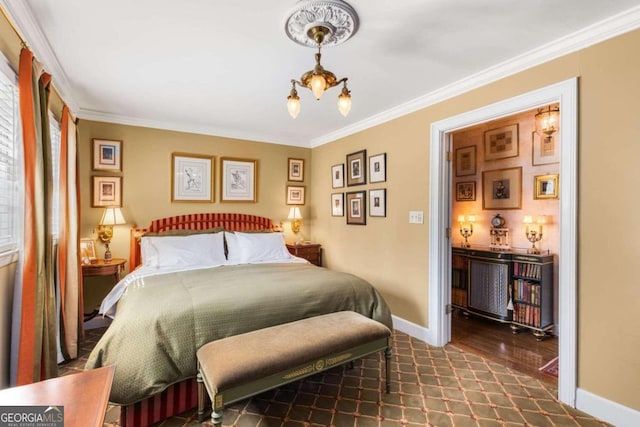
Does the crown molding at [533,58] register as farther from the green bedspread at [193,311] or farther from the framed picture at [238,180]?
the framed picture at [238,180]

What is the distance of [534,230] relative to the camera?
3518mm

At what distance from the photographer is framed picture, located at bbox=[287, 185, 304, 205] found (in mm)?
4888

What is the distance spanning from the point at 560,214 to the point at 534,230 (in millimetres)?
1583

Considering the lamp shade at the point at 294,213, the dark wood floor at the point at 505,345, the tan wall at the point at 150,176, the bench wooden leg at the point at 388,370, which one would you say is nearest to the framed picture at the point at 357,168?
the lamp shade at the point at 294,213

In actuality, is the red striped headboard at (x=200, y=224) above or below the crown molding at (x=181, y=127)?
below

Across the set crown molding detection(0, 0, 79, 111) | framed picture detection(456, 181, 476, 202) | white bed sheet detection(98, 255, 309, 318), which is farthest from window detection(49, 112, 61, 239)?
framed picture detection(456, 181, 476, 202)

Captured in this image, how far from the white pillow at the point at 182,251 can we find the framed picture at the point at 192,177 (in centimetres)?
79

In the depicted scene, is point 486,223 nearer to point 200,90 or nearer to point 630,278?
point 630,278

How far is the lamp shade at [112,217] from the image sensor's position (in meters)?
3.41

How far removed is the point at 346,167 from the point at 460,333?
245 centimetres

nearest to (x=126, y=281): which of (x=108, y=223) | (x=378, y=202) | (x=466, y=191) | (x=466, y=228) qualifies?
(x=108, y=223)

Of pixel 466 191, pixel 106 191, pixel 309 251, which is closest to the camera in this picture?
pixel 106 191

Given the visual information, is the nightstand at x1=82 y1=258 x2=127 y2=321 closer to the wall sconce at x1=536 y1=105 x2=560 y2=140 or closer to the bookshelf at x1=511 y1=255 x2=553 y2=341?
the bookshelf at x1=511 y1=255 x2=553 y2=341

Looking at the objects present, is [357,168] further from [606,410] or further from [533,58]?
[606,410]
